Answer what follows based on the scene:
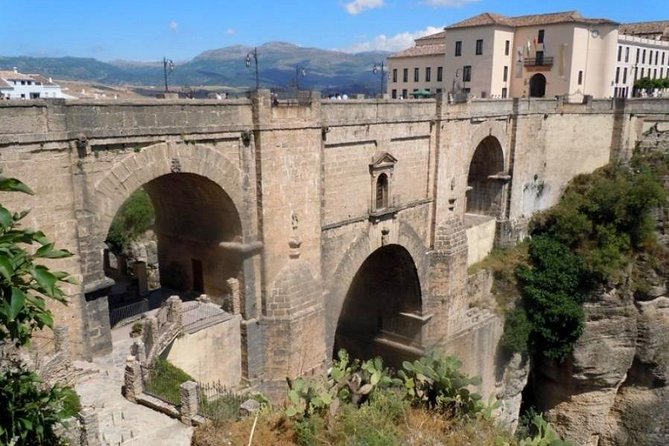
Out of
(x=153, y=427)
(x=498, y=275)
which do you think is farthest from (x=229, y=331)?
(x=498, y=275)

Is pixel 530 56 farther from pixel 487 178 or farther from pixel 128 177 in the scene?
pixel 128 177

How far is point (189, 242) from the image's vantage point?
51.9ft

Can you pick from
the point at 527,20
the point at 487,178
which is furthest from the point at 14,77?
the point at 487,178

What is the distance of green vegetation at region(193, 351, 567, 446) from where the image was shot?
29.2ft

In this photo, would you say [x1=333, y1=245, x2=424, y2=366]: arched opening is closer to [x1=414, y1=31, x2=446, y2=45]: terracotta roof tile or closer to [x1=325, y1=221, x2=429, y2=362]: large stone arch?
[x1=325, y1=221, x2=429, y2=362]: large stone arch

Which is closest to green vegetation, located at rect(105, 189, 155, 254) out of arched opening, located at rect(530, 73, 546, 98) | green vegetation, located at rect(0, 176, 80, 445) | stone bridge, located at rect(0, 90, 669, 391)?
stone bridge, located at rect(0, 90, 669, 391)

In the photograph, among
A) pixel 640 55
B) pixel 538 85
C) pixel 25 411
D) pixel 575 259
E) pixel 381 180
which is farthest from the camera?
pixel 640 55

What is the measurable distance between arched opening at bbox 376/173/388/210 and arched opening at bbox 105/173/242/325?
5.71 metres

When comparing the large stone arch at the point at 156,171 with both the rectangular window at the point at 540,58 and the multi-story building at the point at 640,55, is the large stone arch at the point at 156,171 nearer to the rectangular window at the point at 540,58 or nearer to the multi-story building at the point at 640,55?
the rectangular window at the point at 540,58

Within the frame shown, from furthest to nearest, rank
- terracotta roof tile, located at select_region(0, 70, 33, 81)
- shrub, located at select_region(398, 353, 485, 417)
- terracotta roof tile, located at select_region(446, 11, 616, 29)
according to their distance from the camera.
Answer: terracotta roof tile, located at select_region(0, 70, 33, 81), terracotta roof tile, located at select_region(446, 11, 616, 29), shrub, located at select_region(398, 353, 485, 417)

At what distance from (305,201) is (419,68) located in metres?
30.7

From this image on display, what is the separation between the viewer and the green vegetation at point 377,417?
8.89m

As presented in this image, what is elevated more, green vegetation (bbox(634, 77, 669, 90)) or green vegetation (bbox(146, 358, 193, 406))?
green vegetation (bbox(634, 77, 669, 90))

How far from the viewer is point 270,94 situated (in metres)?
14.3
